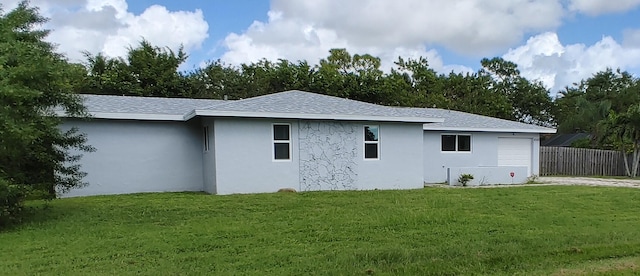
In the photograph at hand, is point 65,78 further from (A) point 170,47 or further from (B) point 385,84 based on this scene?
(B) point 385,84

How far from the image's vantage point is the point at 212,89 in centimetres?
3038

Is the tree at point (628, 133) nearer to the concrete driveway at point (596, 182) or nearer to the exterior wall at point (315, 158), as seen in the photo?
the concrete driveway at point (596, 182)

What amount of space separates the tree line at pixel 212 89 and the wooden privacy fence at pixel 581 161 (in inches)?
36.1

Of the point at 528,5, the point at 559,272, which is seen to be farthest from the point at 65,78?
the point at 528,5

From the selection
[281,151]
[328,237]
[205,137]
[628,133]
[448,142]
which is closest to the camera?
[328,237]

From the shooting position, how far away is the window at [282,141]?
12961mm

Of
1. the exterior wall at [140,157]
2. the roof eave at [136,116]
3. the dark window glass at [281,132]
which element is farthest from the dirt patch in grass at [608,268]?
the exterior wall at [140,157]

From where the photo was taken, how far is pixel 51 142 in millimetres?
8453

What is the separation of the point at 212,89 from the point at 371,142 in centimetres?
1894

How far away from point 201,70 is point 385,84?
13.3 meters

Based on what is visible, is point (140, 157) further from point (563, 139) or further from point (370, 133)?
point (563, 139)

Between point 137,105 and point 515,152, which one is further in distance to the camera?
point 515,152

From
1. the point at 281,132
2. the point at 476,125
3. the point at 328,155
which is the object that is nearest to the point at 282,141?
the point at 281,132

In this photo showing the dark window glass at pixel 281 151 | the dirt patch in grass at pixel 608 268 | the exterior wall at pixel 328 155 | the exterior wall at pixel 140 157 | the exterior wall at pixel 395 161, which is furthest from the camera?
the exterior wall at pixel 395 161
